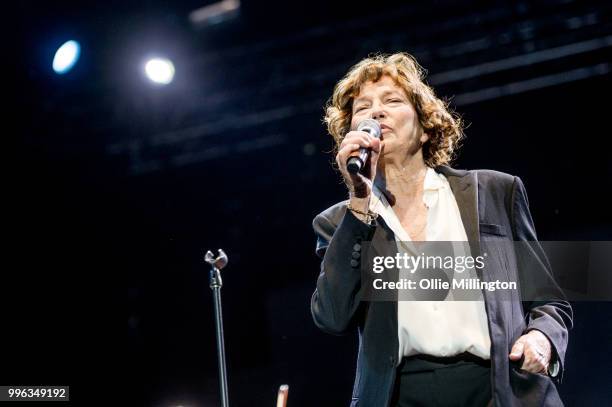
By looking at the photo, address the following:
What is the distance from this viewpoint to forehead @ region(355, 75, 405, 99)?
2.33m

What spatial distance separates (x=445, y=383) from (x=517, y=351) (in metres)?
0.20

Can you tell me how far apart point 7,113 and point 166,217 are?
4.09 feet

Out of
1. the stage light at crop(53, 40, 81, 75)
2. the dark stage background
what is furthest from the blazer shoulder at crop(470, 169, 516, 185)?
the stage light at crop(53, 40, 81, 75)

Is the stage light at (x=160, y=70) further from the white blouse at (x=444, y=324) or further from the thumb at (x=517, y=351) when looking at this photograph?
the thumb at (x=517, y=351)

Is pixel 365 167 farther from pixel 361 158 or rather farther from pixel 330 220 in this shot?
pixel 330 220

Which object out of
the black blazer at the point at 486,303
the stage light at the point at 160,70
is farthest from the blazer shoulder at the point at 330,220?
the stage light at the point at 160,70

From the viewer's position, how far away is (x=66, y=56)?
4.27 metres

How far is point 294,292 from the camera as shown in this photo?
4.10m

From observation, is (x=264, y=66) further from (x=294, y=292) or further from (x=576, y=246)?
(x=576, y=246)

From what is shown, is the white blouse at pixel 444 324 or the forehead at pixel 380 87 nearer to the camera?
the white blouse at pixel 444 324

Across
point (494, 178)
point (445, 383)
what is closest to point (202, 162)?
point (494, 178)

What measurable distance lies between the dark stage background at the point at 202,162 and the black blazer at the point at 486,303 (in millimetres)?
1856

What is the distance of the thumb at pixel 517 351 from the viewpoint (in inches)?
67.5

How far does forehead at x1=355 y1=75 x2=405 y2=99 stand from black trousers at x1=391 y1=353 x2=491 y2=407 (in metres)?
0.95
